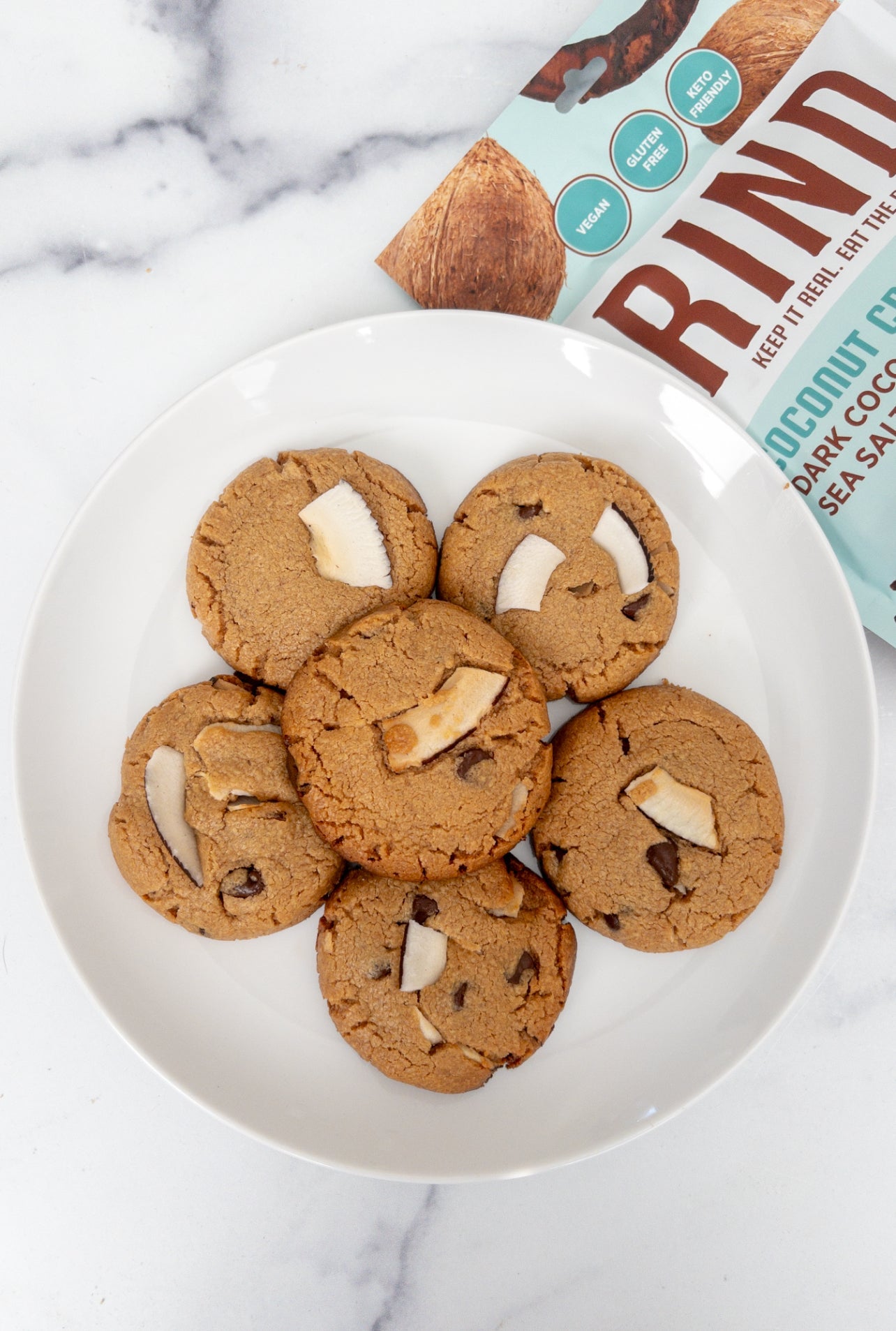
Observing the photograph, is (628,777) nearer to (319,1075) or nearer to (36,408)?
(319,1075)

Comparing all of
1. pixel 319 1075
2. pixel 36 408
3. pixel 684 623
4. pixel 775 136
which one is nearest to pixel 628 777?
pixel 684 623

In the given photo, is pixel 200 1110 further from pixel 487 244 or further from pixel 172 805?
pixel 487 244

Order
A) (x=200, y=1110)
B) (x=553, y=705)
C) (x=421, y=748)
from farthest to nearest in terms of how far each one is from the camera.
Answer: (x=200, y=1110)
(x=553, y=705)
(x=421, y=748)

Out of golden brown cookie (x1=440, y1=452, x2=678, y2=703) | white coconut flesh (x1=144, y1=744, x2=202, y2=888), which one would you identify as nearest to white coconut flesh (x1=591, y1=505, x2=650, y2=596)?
golden brown cookie (x1=440, y1=452, x2=678, y2=703)

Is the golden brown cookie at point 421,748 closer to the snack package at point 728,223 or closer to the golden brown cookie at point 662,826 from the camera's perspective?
the golden brown cookie at point 662,826

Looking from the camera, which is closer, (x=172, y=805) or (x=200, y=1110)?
(x=172, y=805)

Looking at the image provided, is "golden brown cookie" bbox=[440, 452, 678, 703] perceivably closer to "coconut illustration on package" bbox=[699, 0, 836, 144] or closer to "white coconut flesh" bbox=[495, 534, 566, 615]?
"white coconut flesh" bbox=[495, 534, 566, 615]

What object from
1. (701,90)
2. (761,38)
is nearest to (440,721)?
(701,90)
